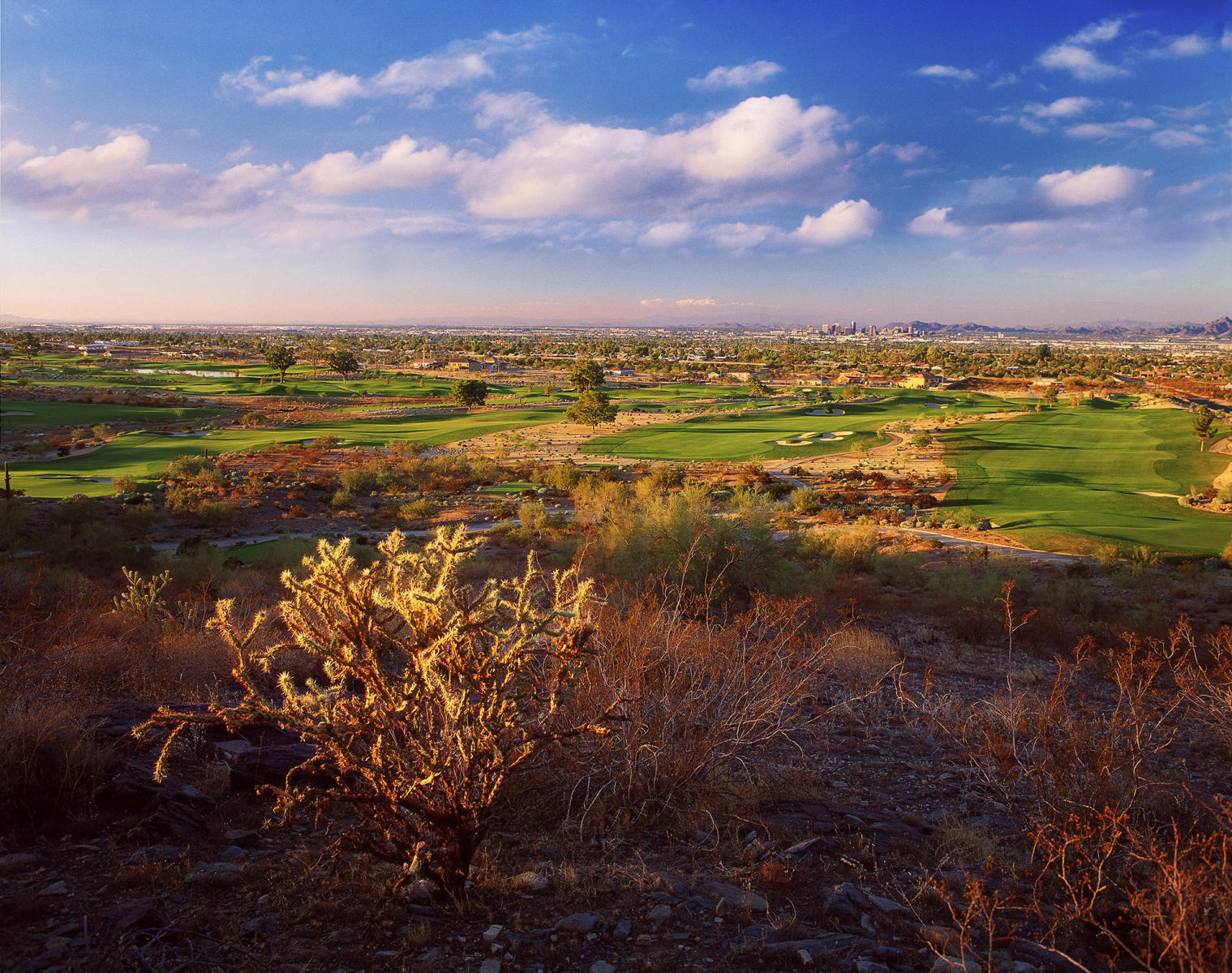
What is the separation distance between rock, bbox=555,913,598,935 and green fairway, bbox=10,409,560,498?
38.1m

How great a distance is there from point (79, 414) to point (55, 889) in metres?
69.6

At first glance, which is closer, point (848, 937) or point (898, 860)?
point (848, 937)

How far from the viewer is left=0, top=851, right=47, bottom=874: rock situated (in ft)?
10.8

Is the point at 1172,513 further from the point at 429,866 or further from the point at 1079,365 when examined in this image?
the point at 1079,365

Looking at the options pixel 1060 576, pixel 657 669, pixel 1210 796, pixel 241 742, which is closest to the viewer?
pixel 241 742

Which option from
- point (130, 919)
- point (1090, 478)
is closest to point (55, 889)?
point (130, 919)

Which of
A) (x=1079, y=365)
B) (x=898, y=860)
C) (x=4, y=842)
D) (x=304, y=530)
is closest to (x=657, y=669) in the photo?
(x=898, y=860)

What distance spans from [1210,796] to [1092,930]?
290 centimetres

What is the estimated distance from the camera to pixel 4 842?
354 cm

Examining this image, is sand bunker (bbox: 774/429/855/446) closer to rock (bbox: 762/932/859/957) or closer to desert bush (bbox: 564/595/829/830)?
desert bush (bbox: 564/595/829/830)

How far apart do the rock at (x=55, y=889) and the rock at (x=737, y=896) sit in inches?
118

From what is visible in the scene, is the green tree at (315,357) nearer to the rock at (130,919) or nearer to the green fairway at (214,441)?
the green fairway at (214,441)

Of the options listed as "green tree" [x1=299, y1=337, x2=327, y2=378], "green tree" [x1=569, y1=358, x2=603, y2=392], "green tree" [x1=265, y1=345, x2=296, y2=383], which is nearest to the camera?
"green tree" [x1=569, y1=358, x2=603, y2=392]

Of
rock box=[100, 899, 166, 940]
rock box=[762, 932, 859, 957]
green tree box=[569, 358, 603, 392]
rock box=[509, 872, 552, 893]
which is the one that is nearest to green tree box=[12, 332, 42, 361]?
green tree box=[569, 358, 603, 392]
